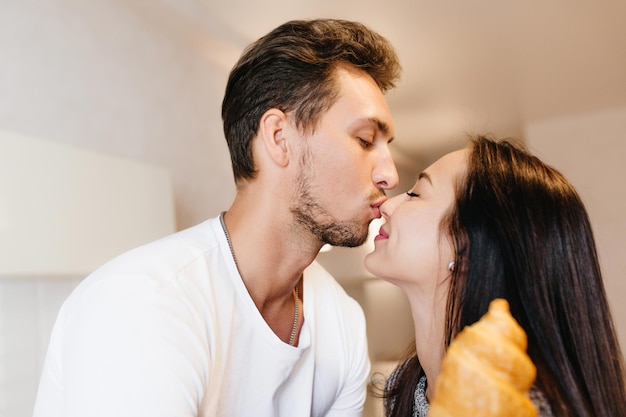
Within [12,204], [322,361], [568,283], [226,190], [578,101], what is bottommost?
[322,361]

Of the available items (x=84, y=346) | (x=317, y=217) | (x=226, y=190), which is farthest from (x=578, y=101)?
(x=84, y=346)

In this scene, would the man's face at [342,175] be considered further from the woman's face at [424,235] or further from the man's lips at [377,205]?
the woman's face at [424,235]

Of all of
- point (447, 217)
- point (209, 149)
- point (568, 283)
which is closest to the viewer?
point (568, 283)

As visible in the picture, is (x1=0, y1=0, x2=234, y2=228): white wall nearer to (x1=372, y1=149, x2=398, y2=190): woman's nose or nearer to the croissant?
(x1=372, y1=149, x2=398, y2=190): woman's nose

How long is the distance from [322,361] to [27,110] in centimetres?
111

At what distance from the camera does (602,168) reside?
3.97m

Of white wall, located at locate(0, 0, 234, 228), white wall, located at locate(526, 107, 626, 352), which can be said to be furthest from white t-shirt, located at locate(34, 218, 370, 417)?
white wall, located at locate(526, 107, 626, 352)

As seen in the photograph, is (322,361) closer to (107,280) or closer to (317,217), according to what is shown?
(317,217)

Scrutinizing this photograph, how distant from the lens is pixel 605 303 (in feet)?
3.12

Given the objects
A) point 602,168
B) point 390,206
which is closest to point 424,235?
point 390,206

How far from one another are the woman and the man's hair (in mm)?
328

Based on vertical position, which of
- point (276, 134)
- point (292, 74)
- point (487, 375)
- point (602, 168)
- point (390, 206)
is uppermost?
point (602, 168)

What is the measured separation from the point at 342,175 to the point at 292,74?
0.89 feet

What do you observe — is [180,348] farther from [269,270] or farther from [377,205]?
[377,205]
